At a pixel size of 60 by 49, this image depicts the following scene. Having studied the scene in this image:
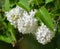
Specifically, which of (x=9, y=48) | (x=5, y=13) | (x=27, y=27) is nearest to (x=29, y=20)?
(x=27, y=27)

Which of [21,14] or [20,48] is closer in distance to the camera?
[21,14]

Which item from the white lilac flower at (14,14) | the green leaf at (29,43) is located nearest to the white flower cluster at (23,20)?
the white lilac flower at (14,14)

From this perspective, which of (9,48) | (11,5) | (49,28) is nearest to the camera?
(49,28)

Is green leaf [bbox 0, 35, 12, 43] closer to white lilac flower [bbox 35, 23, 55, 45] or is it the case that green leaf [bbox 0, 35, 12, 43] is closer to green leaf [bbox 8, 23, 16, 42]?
green leaf [bbox 8, 23, 16, 42]

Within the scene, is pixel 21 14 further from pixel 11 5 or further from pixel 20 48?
pixel 20 48

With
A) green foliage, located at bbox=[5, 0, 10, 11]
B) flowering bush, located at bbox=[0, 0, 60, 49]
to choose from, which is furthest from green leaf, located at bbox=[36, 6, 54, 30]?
green foliage, located at bbox=[5, 0, 10, 11]

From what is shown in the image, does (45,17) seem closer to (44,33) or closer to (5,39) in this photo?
(44,33)

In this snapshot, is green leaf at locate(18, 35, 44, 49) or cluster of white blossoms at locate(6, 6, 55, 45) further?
green leaf at locate(18, 35, 44, 49)

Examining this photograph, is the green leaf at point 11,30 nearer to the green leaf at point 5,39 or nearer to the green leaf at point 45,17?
the green leaf at point 5,39
